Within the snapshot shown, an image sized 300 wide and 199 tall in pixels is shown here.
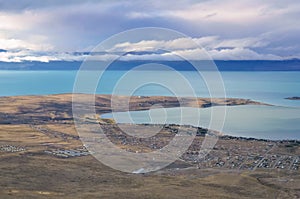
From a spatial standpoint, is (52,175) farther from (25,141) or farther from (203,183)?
(25,141)

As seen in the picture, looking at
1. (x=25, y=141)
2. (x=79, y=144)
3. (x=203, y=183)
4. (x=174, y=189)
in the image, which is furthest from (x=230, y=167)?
(x=25, y=141)

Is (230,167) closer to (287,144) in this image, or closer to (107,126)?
(287,144)

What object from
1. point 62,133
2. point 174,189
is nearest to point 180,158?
point 174,189

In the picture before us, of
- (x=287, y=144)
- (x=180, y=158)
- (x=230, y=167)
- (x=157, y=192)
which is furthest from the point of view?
(x=287, y=144)

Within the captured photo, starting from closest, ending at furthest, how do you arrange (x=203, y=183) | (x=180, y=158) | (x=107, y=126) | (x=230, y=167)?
(x=203, y=183)
(x=230, y=167)
(x=180, y=158)
(x=107, y=126)

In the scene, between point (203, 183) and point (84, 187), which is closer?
point (84, 187)

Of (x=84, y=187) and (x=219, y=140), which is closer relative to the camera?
(x=84, y=187)
